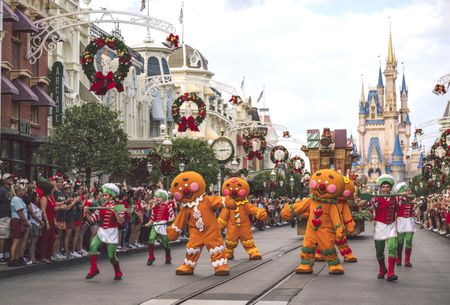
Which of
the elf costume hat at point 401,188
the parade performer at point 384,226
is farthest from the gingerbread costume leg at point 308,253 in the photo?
the elf costume hat at point 401,188

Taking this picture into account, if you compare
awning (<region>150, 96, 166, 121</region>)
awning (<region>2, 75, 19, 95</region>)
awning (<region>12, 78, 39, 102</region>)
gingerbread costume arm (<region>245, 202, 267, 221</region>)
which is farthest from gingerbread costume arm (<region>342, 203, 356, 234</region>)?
awning (<region>150, 96, 166, 121</region>)

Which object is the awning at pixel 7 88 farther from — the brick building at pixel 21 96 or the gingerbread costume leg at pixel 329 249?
the gingerbread costume leg at pixel 329 249

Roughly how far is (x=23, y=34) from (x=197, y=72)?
166 ft

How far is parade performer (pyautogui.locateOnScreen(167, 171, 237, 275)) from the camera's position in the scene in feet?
50.9

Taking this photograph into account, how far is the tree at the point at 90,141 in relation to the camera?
34.3 m

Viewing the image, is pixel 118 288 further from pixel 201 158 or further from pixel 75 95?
pixel 201 158

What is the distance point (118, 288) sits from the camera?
13391 millimetres

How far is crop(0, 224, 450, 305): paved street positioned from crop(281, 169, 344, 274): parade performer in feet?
0.92

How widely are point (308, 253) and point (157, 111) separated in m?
49.1

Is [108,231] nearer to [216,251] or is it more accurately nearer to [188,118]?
[216,251]

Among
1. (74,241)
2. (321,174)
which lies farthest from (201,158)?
(321,174)

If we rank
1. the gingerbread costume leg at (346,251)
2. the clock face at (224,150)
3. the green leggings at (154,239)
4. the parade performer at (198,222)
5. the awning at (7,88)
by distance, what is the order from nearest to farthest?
the parade performer at (198,222), the gingerbread costume leg at (346,251), the green leggings at (154,239), the awning at (7,88), the clock face at (224,150)

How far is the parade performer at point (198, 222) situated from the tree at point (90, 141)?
19.0 m

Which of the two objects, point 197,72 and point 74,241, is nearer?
point 74,241
